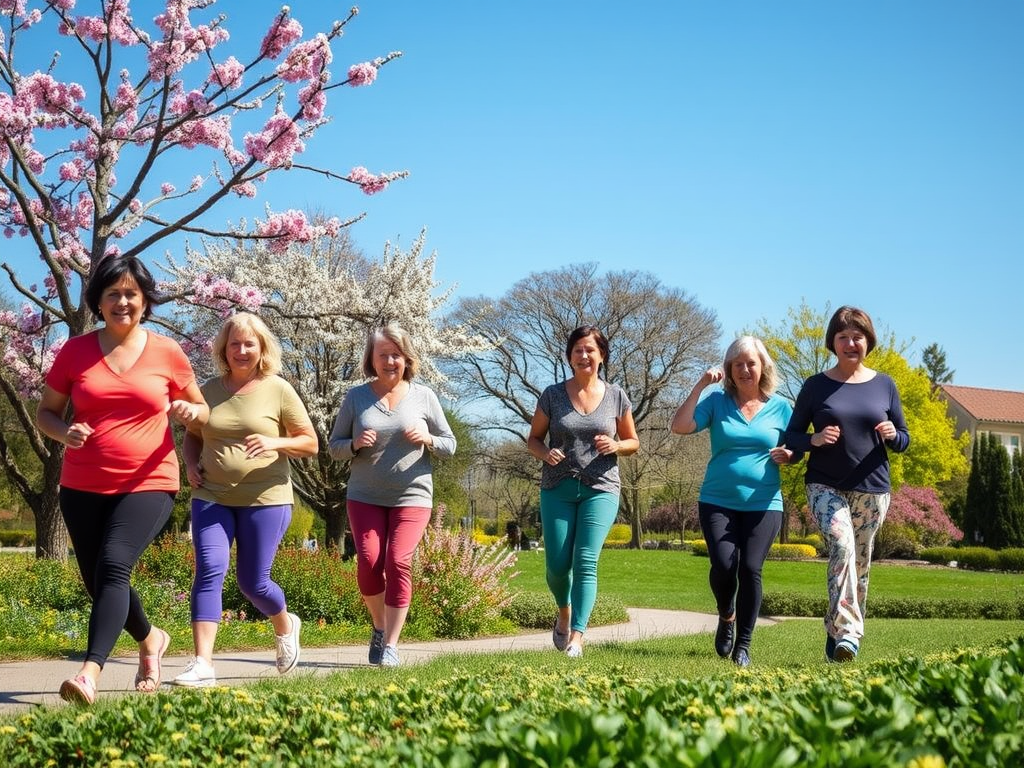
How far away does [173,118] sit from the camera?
12148 millimetres

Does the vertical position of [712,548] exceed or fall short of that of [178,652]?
it exceeds it

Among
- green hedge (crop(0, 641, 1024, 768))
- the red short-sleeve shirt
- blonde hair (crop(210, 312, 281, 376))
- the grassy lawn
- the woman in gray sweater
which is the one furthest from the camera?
the grassy lawn

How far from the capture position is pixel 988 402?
69500 mm

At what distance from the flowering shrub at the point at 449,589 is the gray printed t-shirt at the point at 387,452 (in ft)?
11.0

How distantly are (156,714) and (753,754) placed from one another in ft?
7.87

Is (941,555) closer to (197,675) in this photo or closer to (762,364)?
(762,364)

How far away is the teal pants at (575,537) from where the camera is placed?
684 cm

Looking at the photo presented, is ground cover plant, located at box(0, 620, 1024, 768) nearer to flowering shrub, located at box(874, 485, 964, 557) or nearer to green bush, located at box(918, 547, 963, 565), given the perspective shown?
green bush, located at box(918, 547, 963, 565)

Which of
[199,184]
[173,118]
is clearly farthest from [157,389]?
[199,184]

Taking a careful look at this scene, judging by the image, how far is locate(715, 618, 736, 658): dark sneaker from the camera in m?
6.79

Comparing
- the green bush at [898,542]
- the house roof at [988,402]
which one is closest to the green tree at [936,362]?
the house roof at [988,402]

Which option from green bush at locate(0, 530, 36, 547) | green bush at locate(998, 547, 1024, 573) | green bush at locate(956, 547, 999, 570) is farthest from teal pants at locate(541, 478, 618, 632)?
green bush at locate(0, 530, 36, 547)

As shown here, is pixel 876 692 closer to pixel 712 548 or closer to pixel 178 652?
pixel 712 548

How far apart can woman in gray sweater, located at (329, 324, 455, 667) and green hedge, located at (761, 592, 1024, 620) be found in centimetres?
1003
